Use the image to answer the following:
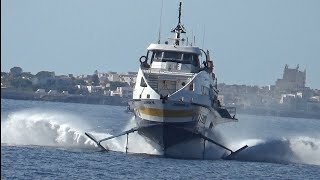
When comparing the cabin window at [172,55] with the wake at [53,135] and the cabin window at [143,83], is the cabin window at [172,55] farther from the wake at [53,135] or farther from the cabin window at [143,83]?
the wake at [53,135]

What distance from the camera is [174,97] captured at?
180 feet

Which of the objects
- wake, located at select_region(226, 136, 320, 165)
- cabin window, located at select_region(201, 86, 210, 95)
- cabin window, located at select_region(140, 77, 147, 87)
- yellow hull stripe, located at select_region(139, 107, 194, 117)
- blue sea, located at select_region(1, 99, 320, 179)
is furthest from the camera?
wake, located at select_region(226, 136, 320, 165)

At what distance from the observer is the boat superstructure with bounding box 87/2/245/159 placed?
5497 centimetres

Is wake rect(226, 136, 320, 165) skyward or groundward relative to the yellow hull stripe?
groundward

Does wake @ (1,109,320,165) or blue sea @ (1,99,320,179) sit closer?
blue sea @ (1,99,320,179)

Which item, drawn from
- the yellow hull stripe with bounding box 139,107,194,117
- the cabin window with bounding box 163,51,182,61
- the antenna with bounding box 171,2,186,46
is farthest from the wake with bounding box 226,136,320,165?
the yellow hull stripe with bounding box 139,107,194,117

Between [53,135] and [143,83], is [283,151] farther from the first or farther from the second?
[53,135]

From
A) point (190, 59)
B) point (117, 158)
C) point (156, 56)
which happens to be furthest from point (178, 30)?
point (117, 158)

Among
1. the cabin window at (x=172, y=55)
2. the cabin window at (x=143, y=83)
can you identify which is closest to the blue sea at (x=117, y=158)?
the cabin window at (x=143, y=83)

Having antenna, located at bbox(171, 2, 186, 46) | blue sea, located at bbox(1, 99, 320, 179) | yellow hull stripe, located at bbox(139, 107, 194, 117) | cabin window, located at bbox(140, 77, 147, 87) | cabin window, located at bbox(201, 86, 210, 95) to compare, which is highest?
antenna, located at bbox(171, 2, 186, 46)

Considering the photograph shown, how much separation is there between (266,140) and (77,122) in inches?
592

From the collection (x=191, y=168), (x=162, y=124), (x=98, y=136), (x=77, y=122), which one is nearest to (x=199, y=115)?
(x=162, y=124)

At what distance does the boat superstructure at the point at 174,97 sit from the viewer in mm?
54969

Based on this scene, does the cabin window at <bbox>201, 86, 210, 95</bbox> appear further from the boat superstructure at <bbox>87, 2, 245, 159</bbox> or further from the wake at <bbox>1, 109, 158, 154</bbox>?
the wake at <bbox>1, 109, 158, 154</bbox>
